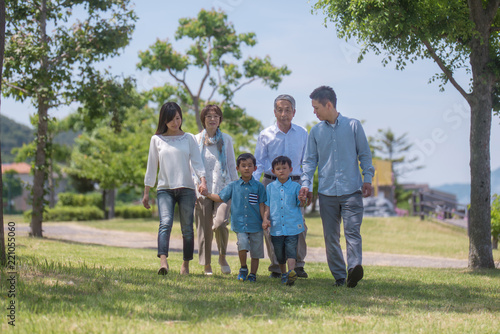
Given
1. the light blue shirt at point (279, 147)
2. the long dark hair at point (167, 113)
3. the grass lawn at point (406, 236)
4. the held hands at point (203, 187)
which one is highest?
the long dark hair at point (167, 113)

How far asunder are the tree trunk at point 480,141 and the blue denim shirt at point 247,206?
565 centimetres

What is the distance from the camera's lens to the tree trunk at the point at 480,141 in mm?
10852

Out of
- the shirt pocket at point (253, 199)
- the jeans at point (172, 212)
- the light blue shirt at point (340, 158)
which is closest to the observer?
A: the light blue shirt at point (340, 158)

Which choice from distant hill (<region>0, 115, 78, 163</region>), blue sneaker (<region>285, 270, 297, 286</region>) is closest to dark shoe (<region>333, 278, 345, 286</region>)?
blue sneaker (<region>285, 270, 297, 286</region>)

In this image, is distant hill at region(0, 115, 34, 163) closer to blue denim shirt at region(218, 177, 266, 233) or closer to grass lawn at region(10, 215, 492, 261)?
grass lawn at region(10, 215, 492, 261)

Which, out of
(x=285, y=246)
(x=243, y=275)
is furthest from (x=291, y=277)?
(x=243, y=275)

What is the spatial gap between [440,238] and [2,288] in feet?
68.0

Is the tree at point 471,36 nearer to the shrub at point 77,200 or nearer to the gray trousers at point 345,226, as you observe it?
the gray trousers at point 345,226

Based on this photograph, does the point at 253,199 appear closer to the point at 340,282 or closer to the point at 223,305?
the point at 340,282

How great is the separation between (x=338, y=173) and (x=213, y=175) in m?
1.66

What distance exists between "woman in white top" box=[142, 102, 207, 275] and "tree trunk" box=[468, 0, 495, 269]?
610cm

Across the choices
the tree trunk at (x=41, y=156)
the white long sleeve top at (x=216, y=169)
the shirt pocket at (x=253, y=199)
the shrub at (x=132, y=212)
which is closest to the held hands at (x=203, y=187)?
the white long sleeve top at (x=216, y=169)

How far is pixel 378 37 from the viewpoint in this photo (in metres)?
11.2

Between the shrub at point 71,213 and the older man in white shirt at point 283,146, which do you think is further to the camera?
the shrub at point 71,213
